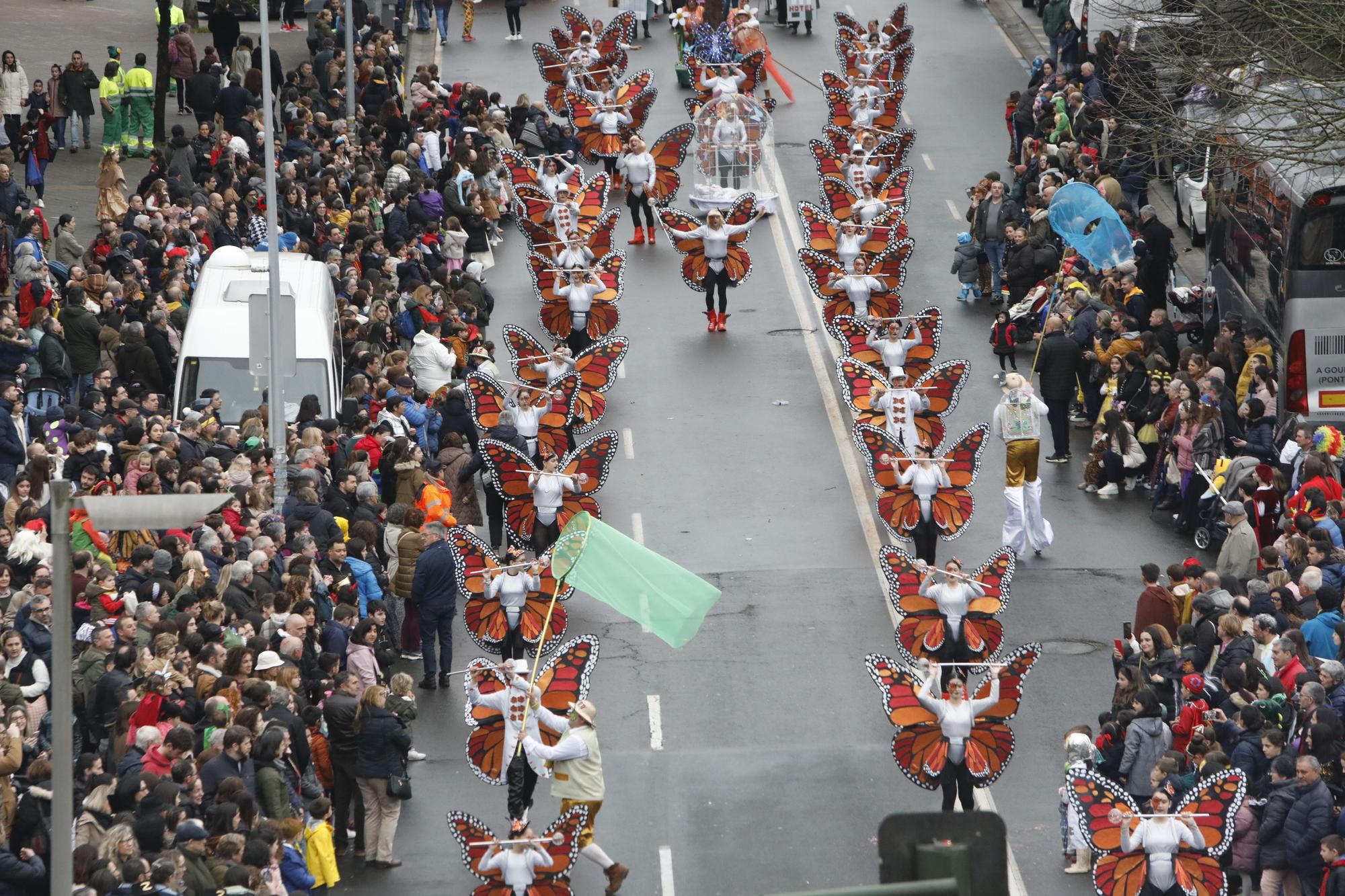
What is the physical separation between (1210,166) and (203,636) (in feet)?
47.4

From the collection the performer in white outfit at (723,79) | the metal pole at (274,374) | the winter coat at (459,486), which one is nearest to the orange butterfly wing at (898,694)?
the metal pole at (274,374)

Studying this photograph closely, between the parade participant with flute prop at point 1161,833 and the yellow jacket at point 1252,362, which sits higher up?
the parade participant with flute prop at point 1161,833

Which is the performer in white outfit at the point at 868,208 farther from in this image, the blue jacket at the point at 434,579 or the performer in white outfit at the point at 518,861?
the performer in white outfit at the point at 518,861

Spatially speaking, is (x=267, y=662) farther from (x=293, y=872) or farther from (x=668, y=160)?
(x=668, y=160)

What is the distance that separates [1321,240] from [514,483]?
8780 mm

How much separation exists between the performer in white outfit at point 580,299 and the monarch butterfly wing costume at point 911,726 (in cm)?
1142

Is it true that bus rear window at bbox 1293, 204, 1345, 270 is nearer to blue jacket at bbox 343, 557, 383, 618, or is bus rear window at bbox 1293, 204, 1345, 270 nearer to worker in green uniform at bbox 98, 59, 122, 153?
blue jacket at bbox 343, 557, 383, 618

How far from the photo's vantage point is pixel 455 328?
2661 centimetres

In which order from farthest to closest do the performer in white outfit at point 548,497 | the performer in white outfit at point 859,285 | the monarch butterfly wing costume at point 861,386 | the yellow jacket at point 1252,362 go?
the performer in white outfit at point 859,285 < the monarch butterfly wing costume at point 861,386 < the yellow jacket at point 1252,362 < the performer in white outfit at point 548,497

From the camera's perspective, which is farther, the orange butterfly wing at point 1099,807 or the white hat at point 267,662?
the white hat at point 267,662

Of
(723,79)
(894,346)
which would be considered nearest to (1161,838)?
(894,346)

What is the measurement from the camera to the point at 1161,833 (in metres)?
14.6

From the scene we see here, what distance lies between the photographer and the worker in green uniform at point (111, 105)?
110 ft

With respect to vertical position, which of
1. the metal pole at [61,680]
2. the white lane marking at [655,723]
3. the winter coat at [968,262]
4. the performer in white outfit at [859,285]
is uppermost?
the metal pole at [61,680]
